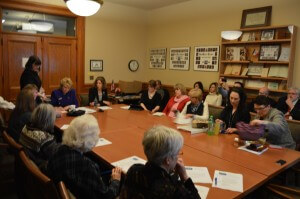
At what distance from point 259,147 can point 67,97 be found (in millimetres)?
2961

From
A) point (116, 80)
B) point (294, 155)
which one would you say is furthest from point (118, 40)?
point (294, 155)

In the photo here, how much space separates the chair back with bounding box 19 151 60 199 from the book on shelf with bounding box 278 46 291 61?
160 inches

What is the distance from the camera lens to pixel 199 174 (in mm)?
1709

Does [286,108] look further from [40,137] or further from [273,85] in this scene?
[40,137]

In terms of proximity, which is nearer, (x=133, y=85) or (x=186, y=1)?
(x=186, y=1)

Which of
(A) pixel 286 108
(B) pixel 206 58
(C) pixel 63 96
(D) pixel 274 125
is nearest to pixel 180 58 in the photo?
(B) pixel 206 58

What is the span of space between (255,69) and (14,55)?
4.64 metres

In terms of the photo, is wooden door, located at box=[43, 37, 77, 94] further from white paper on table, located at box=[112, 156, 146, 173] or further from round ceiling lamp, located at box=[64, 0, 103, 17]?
Answer: white paper on table, located at box=[112, 156, 146, 173]

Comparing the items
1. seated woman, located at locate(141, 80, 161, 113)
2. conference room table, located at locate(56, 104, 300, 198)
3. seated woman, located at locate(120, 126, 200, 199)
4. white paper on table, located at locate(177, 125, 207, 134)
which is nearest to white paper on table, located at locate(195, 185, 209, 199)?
conference room table, located at locate(56, 104, 300, 198)

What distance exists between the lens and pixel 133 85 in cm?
656

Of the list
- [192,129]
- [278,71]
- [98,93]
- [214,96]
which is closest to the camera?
[192,129]

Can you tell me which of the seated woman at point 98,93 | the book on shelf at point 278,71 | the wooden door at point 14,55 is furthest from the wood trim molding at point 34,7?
A: the book on shelf at point 278,71

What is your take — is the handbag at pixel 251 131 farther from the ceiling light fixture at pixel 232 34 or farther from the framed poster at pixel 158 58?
the framed poster at pixel 158 58

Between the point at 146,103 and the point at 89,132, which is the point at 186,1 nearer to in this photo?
the point at 146,103
